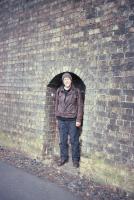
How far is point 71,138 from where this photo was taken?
6.00 m

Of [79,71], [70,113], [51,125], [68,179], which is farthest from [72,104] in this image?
[68,179]

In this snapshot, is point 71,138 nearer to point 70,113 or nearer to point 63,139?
point 63,139

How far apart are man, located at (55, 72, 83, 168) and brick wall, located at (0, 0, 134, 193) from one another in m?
0.27

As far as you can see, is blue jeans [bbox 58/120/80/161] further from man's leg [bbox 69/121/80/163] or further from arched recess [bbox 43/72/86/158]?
arched recess [bbox 43/72/86/158]

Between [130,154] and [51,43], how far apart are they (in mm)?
3169

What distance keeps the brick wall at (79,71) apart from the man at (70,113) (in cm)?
27

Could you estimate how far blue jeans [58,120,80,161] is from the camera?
599cm

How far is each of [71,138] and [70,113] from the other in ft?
1.73

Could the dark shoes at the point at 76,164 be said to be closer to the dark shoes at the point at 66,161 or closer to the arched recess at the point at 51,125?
the dark shoes at the point at 66,161

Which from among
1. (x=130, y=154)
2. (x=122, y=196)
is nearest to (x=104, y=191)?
(x=122, y=196)

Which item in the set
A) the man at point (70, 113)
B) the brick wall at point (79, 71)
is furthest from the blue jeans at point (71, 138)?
the brick wall at point (79, 71)

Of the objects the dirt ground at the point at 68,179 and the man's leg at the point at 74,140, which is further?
the man's leg at the point at 74,140

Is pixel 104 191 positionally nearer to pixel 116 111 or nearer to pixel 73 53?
pixel 116 111

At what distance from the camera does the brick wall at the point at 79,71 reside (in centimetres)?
502
